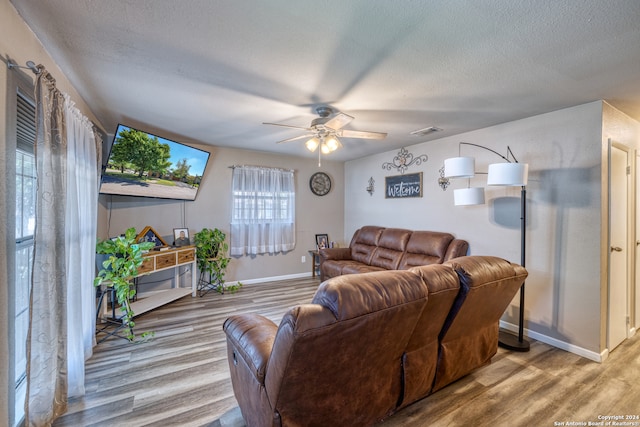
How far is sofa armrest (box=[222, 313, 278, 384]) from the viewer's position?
1.35 meters

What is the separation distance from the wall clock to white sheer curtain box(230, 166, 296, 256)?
48 centimetres

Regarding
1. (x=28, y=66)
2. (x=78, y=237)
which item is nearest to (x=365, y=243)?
(x=78, y=237)

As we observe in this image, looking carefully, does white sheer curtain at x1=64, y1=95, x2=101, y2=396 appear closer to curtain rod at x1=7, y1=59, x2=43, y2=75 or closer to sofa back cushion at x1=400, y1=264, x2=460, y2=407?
curtain rod at x1=7, y1=59, x2=43, y2=75

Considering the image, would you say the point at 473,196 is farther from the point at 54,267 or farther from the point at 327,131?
the point at 54,267

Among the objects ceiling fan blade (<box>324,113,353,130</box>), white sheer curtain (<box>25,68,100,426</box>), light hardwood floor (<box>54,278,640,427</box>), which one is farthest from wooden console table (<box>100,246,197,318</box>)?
ceiling fan blade (<box>324,113,353,130</box>)

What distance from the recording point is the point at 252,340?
1485 mm

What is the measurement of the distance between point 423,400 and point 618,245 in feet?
8.37

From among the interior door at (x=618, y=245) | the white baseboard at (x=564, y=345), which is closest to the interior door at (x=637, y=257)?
the interior door at (x=618, y=245)

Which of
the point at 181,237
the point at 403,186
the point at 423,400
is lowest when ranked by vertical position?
the point at 423,400

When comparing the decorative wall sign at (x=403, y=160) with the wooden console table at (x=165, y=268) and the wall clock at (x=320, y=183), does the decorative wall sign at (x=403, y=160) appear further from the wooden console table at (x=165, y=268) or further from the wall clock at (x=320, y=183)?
the wooden console table at (x=165, y=268)

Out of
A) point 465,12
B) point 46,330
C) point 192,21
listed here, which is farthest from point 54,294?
point 465,12

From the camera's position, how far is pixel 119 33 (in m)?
1.59

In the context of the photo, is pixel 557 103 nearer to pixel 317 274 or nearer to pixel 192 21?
pixel 192 21

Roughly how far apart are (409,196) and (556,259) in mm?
2043
